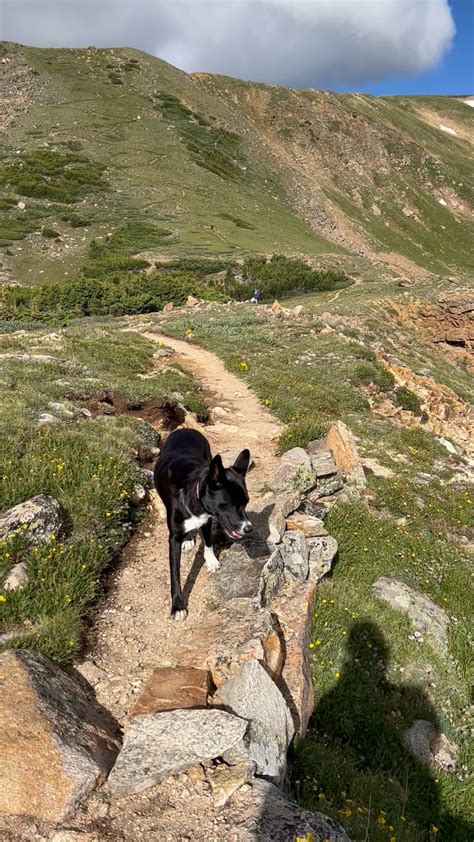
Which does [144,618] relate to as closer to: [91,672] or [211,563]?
[91,672]

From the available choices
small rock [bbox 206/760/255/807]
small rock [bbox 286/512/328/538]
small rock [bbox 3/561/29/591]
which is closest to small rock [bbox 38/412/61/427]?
small rock [bbox 3/561/29/591]

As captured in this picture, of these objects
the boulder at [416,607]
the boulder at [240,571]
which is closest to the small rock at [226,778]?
the boulder at [240,571]

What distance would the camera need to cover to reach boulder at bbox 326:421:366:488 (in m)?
10.1

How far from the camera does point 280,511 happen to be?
25.5 feet

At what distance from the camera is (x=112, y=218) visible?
55.1 meters

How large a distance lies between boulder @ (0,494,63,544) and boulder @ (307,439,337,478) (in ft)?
16.1

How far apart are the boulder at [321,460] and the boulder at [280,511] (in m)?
1.20

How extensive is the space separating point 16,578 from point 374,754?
4.04 meters

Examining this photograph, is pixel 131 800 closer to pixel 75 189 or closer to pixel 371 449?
pixel 371 449

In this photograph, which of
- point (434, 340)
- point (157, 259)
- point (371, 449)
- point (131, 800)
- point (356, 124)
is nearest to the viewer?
point (131, 800)

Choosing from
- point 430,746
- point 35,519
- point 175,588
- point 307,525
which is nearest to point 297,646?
point 175,588

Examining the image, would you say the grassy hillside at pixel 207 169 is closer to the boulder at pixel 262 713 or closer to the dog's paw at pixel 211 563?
the dog's paw at pixel 211 563

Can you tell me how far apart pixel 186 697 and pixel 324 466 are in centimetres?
594

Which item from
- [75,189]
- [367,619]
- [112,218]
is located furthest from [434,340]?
[75,189]
